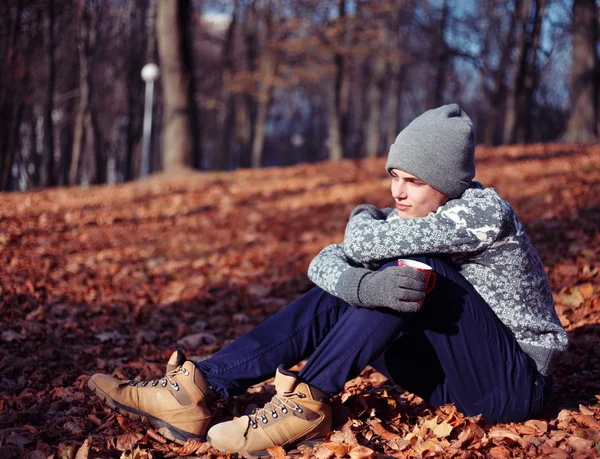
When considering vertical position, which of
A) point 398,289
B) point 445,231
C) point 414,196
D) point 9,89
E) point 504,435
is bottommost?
point 504,435

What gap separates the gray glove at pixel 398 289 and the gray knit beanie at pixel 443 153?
19.7 inches

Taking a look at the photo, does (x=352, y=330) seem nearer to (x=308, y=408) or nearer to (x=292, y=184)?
(x=308, y=408)

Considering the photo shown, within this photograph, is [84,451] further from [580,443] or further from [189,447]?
[580,443]

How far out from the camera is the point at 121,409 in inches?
110

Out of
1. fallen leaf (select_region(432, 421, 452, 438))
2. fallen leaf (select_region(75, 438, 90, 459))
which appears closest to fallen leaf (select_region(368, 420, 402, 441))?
fallen leaf (select_region(432, 421, 452, 438))

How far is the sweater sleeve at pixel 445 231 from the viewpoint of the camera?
2.48 metres

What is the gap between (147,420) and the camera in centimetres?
276

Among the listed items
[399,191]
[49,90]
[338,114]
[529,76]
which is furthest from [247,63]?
[399,191]

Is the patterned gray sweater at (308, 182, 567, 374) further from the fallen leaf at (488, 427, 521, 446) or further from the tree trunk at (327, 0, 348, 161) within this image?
the tree trunk at (327, 0, 348, 161)

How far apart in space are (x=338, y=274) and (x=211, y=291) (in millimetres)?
3439

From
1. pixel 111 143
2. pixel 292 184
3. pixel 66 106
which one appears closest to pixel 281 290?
pixel 292 184

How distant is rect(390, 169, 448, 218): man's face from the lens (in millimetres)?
2729

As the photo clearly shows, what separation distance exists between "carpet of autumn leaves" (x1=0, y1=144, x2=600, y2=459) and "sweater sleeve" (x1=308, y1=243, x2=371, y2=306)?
63 cm

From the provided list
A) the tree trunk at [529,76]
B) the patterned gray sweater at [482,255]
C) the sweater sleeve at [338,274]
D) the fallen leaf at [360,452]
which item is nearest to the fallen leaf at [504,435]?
the patterned gray sweater at [482,255]
